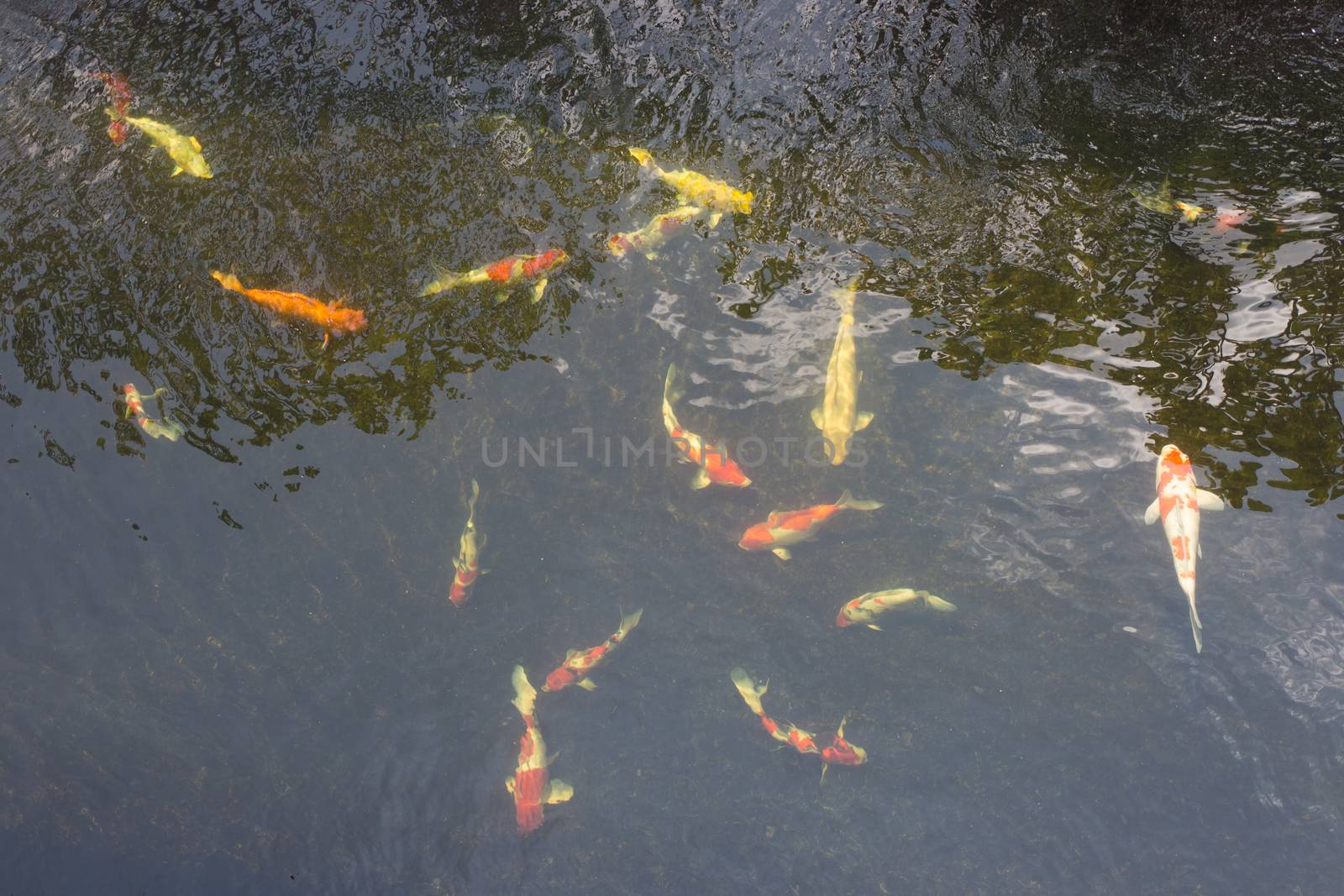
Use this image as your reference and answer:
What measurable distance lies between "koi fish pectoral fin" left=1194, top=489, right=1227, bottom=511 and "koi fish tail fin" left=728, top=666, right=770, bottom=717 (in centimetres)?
231

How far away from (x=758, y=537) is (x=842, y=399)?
2.74 feet

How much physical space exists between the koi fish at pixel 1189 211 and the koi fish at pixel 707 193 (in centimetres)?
222

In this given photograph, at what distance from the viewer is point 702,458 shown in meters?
4.35

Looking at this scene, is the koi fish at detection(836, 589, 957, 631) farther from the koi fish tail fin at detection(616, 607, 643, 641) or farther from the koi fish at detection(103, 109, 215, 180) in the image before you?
the koi fish at detection(103, 109, 215, 180)

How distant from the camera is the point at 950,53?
15.9ft

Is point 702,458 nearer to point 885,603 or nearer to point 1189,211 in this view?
point 885,603

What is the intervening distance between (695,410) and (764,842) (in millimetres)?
2305

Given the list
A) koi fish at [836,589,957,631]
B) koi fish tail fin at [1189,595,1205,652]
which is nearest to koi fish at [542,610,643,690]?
koi fish at [836,589,957,631]

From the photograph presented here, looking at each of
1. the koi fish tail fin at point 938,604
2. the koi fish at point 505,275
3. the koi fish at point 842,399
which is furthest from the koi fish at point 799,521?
the koi fish at point 505,275

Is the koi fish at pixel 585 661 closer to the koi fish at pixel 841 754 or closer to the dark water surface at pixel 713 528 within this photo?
the dark water surface at pixel 713 528

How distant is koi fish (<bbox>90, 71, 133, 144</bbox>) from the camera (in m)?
5.04

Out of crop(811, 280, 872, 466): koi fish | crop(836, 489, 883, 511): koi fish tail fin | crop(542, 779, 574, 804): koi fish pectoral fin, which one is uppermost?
crop(811, 280, 872, 466): koi fish

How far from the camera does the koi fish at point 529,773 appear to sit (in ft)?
14.4

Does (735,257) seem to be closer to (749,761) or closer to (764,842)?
(749,761)
